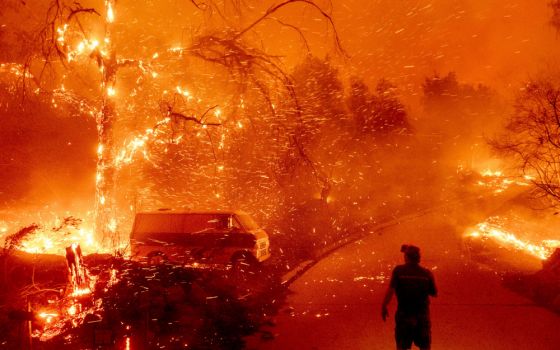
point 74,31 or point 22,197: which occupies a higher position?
point 74,31

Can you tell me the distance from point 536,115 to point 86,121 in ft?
66.0

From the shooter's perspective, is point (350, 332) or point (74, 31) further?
point (74, 31)

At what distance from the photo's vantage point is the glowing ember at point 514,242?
45.6 ft

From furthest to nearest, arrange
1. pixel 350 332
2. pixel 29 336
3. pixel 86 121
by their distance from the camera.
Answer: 1. pixel 86 121
2. pixel 350 332
3. pixel 29 336

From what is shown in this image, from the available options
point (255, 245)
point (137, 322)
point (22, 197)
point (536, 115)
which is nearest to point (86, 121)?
point (22, 197)

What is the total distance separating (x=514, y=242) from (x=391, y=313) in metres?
9.59

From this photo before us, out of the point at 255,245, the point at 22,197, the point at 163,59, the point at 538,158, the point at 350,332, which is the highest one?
the point at 163,59

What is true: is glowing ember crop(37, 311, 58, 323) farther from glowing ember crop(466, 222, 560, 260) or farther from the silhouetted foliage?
the silhouetted foliage

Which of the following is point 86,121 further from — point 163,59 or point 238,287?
point 238,287

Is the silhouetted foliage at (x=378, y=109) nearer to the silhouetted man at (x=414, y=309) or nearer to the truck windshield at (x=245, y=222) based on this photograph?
the truck windshield at (x=245, y=222)

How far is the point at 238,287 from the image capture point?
30.8 ft

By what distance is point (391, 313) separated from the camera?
7723 millimetres

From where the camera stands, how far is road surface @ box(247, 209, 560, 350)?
6.33m

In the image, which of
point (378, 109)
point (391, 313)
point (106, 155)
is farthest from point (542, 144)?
point (378, 109)
